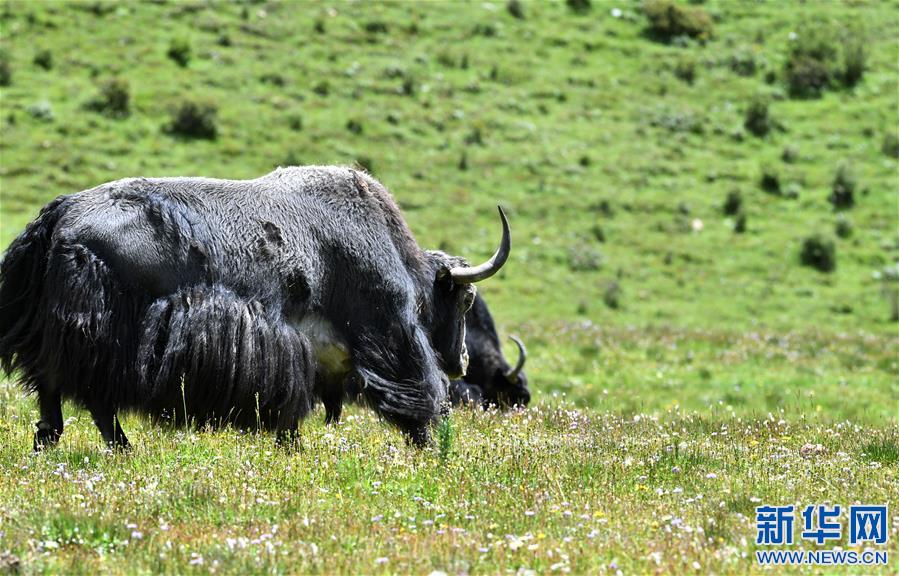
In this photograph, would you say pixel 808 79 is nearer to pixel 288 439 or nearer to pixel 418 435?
pixel 418 435

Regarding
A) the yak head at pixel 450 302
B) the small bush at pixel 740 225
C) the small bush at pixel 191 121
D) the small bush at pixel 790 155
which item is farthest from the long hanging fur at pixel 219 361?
the small bush at pixel 790 155

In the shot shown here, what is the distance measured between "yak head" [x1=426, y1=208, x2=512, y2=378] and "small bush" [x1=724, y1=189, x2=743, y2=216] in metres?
22.9

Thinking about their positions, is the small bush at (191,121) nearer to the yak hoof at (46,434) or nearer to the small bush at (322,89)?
the small bush at (322,89)

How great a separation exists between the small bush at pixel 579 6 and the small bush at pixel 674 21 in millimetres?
2055

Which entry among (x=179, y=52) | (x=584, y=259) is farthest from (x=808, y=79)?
(x=179, y=52)

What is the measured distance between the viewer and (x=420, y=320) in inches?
347

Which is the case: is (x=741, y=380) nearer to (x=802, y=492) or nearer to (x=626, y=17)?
(x=802, y=492)

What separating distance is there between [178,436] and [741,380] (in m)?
11.3

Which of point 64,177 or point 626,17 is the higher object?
point 626,17

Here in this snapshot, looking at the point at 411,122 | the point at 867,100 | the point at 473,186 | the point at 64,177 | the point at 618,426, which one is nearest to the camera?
the point at 618,426

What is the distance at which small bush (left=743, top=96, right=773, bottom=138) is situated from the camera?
118 feet

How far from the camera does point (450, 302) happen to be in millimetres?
9250

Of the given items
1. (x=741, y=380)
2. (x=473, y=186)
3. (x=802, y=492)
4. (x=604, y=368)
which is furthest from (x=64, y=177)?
(x=802, y=492)

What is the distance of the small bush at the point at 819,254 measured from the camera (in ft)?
93.5
